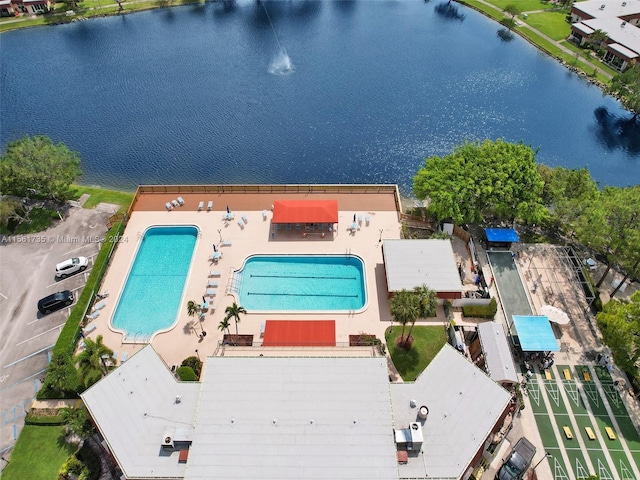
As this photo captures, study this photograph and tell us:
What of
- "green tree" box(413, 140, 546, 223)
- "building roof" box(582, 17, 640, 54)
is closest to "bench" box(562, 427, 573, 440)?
"green tree" box(413, 140, 546, 223)

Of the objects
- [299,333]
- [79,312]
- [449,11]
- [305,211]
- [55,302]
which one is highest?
[449,11]

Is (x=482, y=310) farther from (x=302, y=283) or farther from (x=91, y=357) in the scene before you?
(x=91, y=357)

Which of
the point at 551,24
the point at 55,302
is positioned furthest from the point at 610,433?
the point at 551,24

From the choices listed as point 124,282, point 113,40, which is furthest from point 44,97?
point 124,282

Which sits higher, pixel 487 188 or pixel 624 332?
pixel 487 188

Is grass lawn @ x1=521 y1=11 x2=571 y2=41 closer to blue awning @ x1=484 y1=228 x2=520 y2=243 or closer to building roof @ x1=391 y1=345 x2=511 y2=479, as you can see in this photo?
blue awning @ x1=484 y1=228 x2=520 y2=243

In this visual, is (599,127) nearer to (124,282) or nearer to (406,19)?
(406,19)

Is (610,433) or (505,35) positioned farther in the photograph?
(505,35)

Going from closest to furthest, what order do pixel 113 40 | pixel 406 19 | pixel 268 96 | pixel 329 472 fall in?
pixel 329 472, pixel 268 96, pixel 113 40, pixel 406 19
